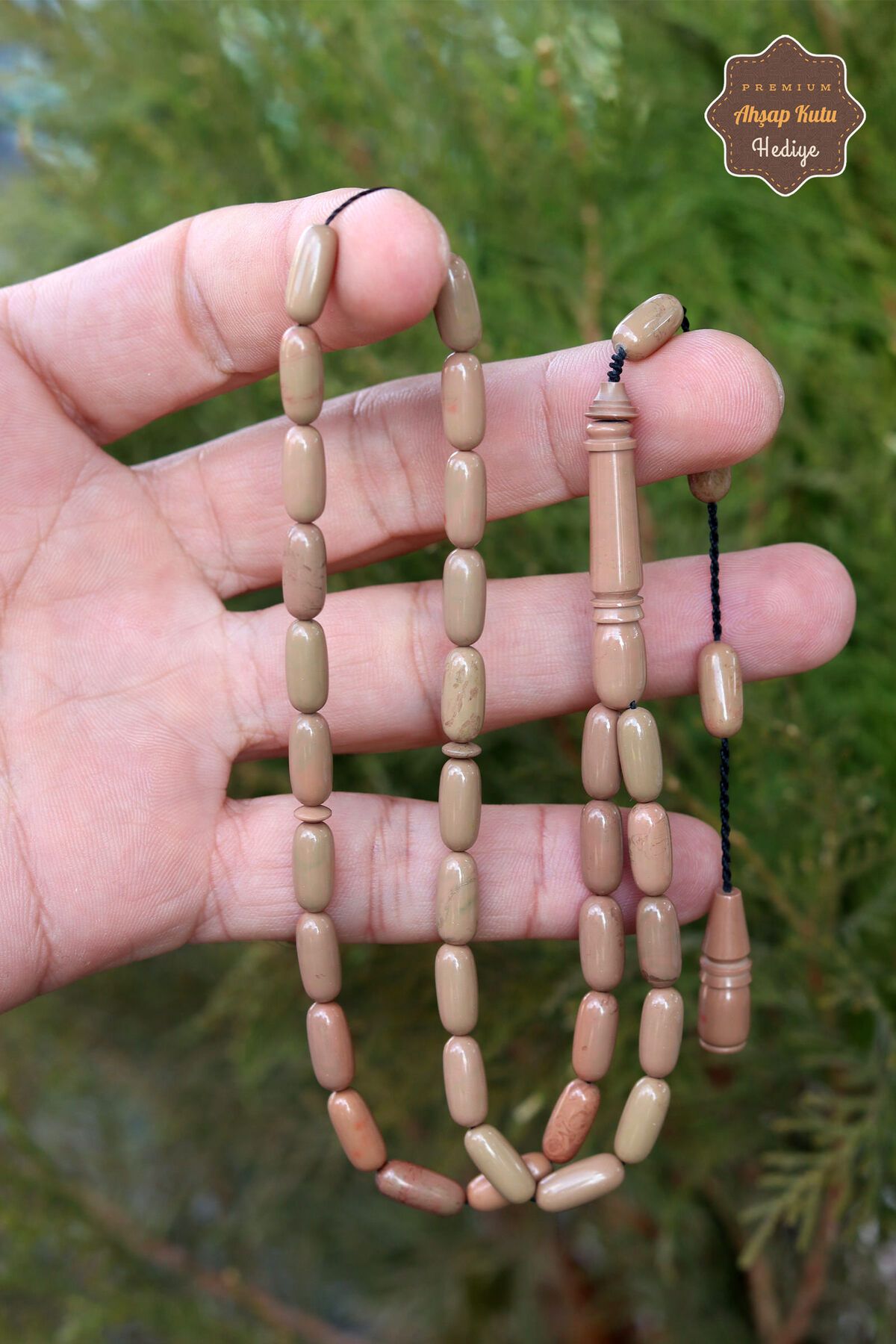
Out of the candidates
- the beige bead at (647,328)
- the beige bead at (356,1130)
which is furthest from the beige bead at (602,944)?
the beige bead at (647,328)

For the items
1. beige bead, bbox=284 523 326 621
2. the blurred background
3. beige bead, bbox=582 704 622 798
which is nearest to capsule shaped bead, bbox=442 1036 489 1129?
the blurred background

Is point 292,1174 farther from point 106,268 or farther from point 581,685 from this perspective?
point 106,268

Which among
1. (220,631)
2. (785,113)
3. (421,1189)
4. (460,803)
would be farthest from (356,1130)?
→ (785,113)

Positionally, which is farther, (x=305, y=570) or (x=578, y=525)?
(x=578, y=525)

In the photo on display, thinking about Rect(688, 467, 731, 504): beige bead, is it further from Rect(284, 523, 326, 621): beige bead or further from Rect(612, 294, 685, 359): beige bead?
Rect(284, 523, 326, 621): beige bead

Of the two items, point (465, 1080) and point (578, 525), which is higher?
point (578, 525)

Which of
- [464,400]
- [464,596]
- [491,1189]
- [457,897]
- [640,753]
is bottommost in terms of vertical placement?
[491,1189]

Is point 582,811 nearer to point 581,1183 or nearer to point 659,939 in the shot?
point 659,939

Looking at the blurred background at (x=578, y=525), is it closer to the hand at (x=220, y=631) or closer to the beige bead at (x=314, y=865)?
the hand at (x=220, y=631)
